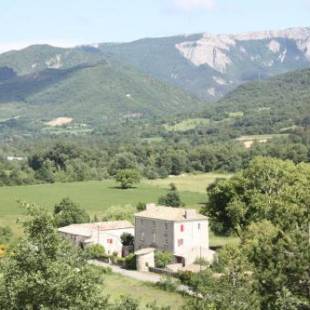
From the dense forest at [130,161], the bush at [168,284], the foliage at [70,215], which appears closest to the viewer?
the bush at [168,284]

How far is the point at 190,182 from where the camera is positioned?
4688 inches

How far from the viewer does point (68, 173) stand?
131750 mm

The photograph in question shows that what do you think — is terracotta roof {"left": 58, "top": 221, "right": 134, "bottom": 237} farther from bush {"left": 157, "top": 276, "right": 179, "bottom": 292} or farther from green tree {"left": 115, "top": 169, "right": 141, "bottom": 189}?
green tree {"left": 115, "top": 169, "right": 141, "bottom": 189}

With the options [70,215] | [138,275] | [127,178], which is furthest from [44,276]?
[127,178]

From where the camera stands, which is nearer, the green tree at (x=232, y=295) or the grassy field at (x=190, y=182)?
the green tree at (x=232, y=295)

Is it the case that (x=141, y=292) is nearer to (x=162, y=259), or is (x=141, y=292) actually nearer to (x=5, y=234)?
(x=162, y=259)

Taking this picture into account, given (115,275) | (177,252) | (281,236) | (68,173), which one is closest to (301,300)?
(281,236)

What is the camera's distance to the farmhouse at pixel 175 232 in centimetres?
5856

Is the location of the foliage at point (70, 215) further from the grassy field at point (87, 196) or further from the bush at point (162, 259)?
the bush at point (162, 259)

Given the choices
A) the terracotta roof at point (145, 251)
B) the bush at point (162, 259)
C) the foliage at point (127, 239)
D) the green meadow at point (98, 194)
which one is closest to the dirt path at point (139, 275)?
the terracotta roof at point (145, 251)

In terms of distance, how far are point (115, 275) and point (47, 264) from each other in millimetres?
37912

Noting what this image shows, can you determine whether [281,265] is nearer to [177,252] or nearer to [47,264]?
[47,264]

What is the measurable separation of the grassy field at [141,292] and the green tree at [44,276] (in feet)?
85.0

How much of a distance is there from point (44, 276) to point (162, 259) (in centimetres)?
4085
